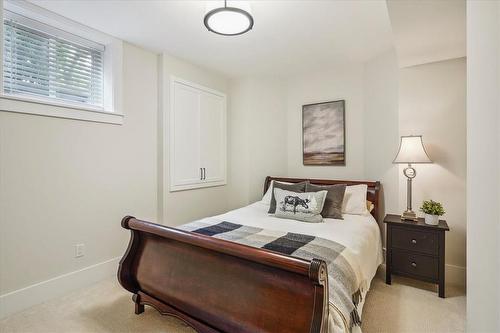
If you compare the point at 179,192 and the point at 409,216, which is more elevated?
the point at 179,192

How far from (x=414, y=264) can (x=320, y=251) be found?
1388 mm

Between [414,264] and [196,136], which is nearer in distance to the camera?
[414,264]

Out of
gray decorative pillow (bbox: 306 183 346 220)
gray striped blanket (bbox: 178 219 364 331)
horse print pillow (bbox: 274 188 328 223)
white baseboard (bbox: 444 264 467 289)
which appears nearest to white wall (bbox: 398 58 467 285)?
white baseboard (bbox: 444 264 467 289)

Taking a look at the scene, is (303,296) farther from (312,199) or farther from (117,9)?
(117,9)

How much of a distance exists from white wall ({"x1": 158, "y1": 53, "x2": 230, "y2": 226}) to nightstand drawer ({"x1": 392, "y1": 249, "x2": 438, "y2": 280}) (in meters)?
2.45

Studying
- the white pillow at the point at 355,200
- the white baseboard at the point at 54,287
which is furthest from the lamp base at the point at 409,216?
the white baseboard at the point at 54,287

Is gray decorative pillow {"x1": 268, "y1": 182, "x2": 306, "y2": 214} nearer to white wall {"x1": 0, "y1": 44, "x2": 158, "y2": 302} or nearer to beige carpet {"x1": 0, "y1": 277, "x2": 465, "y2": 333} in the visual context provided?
beige carpet {"x1": 0, "y1": 277, "x2": 465, "y2": 333}

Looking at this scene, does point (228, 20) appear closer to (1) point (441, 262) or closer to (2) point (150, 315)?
(2) point (150, 315)

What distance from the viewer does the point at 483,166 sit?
92 centimetres

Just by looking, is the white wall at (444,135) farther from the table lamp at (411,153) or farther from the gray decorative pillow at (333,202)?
the gray decorative pillow at (333,202)

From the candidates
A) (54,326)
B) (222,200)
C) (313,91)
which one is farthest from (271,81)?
(54,326)

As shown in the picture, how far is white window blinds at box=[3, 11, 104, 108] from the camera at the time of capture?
7.18 ft

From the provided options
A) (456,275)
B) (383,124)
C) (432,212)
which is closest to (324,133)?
(383,124)

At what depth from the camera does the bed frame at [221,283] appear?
1.22 m
